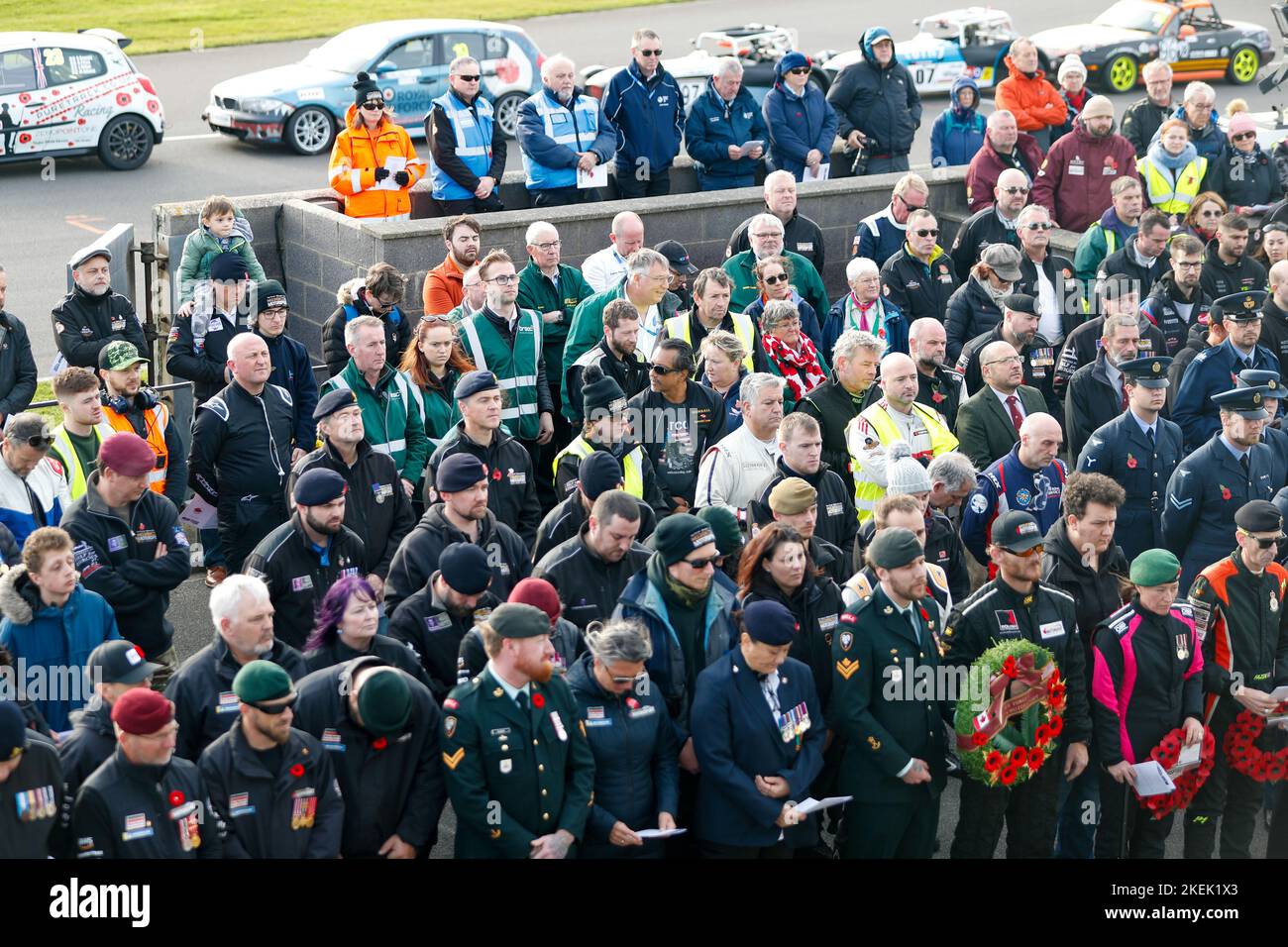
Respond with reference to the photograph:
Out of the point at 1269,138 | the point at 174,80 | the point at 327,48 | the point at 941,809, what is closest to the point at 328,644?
the point at 941,809

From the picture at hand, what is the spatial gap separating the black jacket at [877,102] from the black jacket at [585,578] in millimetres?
9670

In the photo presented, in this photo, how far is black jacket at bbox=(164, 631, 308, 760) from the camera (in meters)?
7.72

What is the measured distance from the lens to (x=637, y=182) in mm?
16375

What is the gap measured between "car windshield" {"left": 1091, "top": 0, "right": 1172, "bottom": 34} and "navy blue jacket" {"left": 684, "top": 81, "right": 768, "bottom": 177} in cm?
1621

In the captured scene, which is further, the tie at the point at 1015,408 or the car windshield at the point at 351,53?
the car windshield at the point at 351,53

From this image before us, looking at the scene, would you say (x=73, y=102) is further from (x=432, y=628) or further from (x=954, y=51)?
(x=432, y=628)

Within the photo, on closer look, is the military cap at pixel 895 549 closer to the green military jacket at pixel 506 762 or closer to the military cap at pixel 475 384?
the green military jacket at pixel 506 762

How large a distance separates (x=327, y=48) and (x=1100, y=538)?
19.0m

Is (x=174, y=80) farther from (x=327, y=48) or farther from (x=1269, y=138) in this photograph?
(x=1269, y=138)

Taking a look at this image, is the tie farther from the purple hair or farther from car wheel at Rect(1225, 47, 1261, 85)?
car wheel at Rect(1225, 47, 1261, 85)

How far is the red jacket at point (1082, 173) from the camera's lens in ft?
52.5

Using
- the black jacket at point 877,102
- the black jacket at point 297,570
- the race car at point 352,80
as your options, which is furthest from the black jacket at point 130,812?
the race car at point 352,80

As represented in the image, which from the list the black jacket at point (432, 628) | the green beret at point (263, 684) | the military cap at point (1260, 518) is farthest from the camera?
the military cap at point (1260, 518)

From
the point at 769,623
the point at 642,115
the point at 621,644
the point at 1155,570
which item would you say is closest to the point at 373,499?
the point at 621,644
